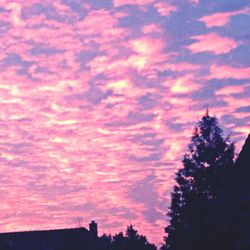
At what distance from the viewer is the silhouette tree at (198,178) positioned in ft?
165

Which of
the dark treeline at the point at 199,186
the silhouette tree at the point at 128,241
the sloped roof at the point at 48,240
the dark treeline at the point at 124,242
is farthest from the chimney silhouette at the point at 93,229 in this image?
the dark treeline at the point at 199,186

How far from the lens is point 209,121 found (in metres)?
55.9

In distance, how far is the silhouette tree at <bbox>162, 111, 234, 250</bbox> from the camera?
50.4 m

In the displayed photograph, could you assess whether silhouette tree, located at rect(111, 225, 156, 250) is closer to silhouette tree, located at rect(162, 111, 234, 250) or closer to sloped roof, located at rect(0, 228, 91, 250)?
sloped roof, located at rect(0, 228, 91, 250)

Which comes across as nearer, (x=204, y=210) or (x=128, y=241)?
(x=204, y=210)

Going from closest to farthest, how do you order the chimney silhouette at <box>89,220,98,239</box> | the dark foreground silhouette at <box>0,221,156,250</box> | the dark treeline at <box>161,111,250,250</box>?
the dark treeline at <box>161,111,250,250</box> → the dark foreground silhouette at <box>0,221,156,250</box> → the chimney silhouette at <box>89,220,98,239</box>

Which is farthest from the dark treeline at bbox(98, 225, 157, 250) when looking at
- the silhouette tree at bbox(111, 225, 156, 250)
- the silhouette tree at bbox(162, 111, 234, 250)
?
the silhouette tree at bbox(162, 111, 234, 250)

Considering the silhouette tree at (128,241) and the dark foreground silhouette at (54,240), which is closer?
the dark foreground silhouette at (54,240)

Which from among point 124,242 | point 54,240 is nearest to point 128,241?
point 124,242

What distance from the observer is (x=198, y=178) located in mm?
53438

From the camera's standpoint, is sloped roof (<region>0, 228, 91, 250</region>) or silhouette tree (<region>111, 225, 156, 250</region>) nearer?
sloped roof (<region>0, 228, 91, 250</region>)

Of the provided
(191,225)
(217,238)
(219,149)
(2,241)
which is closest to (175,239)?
(191,225)

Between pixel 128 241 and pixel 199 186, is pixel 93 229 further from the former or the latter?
pixel 199 186

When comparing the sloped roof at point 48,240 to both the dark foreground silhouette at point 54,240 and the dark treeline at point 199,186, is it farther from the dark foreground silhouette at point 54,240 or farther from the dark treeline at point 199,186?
the dark treeline at point 199,186
